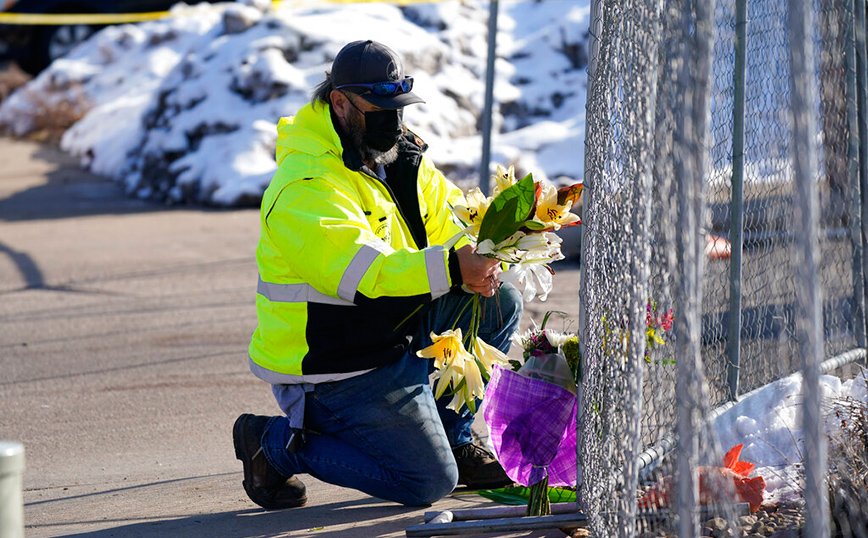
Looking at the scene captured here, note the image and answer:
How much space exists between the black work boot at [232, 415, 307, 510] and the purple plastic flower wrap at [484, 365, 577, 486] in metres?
0.80

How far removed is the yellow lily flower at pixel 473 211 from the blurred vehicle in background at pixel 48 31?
15030mm

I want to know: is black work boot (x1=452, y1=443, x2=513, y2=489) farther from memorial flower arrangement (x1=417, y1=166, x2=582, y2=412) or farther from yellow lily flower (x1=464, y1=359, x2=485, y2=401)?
yellow lily flower (x1=464, y1=359, x2=485, y2=401)

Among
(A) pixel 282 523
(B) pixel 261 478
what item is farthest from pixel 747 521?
(B) pixel 261 478

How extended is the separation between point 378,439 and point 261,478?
1.47 ft

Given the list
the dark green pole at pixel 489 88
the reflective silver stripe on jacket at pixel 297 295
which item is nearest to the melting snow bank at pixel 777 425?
the reflective silver stripe on jacket at pixel 297 295

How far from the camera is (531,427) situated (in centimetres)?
300

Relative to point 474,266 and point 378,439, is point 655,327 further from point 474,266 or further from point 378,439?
point 378,439

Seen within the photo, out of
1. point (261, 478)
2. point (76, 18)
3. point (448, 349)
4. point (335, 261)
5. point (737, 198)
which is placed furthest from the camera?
point (76, 18)

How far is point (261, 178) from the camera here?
993 centimetres

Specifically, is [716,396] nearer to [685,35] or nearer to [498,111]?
[685,35]

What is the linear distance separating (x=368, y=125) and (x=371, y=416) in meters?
1.01

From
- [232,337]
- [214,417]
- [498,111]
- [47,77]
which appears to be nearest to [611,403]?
[214,417]

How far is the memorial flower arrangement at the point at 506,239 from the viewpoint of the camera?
2818mm

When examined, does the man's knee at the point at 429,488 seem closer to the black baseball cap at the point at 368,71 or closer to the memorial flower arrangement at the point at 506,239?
the memorial flower arrangement at the point at 506,239
